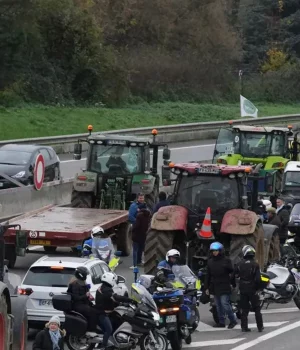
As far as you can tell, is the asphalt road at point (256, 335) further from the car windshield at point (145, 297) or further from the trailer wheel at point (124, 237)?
the trailer wheel at point (124, 237)

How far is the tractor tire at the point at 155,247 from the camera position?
20812mm

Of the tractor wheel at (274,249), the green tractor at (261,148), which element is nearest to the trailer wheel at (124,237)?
the tractor wheel at (274,249)

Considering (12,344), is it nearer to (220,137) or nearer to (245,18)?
(220,137)

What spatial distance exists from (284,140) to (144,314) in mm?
19322

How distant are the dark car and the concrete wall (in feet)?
2.48

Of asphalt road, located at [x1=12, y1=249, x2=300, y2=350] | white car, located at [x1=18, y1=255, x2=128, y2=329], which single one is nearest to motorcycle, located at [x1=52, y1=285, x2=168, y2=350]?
white car, located at [x1=18, y1=255, x2=128, y2=329]

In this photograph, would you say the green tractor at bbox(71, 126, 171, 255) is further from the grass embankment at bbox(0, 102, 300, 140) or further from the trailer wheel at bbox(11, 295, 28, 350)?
the grass embankment at bbox(0, 102, 300, 140)

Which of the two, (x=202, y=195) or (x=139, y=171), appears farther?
(x=139, y=171)

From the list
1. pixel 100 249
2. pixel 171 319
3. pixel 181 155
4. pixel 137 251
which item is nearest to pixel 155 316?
pixel 171 319

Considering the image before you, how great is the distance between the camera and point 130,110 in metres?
59.8

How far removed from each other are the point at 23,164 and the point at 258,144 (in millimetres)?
7431

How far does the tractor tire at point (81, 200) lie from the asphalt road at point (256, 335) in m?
7.34

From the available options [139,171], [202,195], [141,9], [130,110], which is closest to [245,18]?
[141,9]

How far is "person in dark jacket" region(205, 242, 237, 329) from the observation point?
18609 mm
